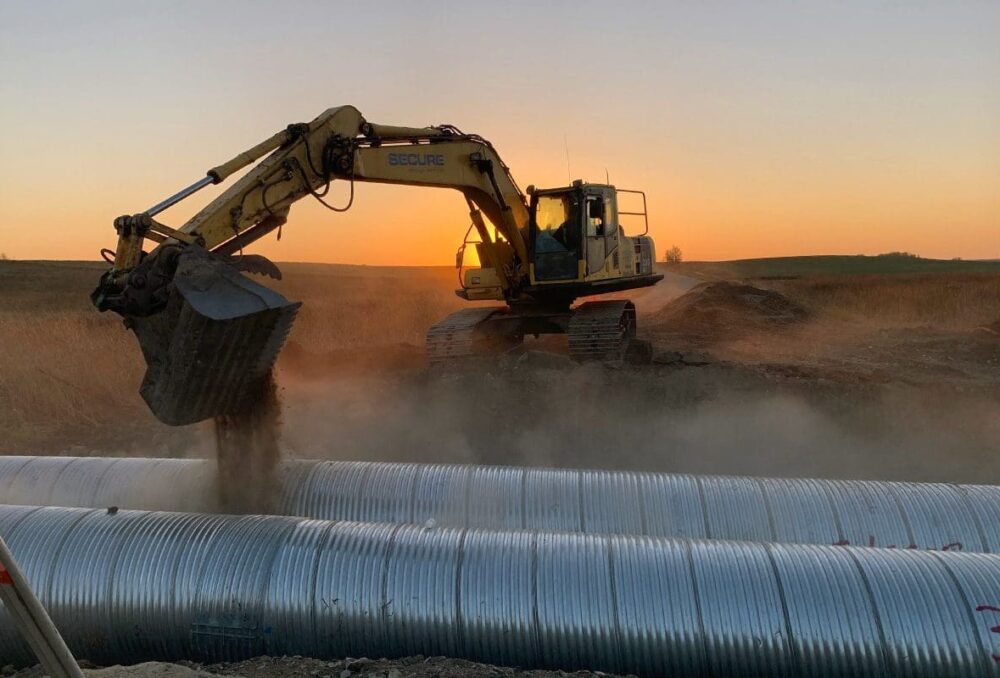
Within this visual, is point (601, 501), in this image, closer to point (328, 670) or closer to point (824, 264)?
point (328, 670)

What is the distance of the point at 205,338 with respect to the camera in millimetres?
4930

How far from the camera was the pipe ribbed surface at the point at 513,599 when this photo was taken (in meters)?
4.01

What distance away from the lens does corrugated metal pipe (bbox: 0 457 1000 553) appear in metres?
5.70

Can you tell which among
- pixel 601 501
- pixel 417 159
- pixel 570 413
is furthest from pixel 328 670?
pixel 570 413

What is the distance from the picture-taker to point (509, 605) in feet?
13.8

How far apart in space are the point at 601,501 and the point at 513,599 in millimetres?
1991

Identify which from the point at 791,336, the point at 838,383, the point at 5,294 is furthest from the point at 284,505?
the point at 5,294

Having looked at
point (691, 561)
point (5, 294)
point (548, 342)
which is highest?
point (5, 294)

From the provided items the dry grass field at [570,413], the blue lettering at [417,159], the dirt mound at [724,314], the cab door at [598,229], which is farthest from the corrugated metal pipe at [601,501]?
the dirt mound at [724,314]

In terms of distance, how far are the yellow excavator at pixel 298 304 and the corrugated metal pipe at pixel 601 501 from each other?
127 cm

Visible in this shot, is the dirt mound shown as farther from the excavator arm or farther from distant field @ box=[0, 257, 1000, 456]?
the excavator arm

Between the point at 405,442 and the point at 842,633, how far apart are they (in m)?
6.84

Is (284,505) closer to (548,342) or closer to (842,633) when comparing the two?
(842,633)

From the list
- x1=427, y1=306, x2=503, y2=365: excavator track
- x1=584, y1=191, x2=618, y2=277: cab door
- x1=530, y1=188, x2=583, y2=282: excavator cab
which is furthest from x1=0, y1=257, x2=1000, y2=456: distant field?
x1=584, y1=191, x2=618, y2=277: cab door
